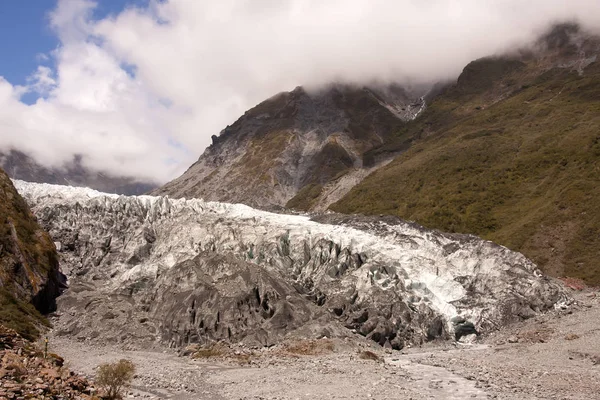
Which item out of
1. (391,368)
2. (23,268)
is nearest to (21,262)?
(23,268)

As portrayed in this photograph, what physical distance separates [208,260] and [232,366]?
955 inches

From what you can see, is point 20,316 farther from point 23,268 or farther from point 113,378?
point 113,378

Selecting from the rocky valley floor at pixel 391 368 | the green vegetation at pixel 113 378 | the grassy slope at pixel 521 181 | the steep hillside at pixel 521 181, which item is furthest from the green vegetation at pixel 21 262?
the grassy slope at pixel 521 181

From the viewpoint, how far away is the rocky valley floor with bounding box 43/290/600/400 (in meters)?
34.0

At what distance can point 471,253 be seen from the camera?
71812 mm

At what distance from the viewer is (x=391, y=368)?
141ft

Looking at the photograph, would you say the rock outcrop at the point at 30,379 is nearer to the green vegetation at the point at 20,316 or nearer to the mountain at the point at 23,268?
the green vegetation at the point at 20,316

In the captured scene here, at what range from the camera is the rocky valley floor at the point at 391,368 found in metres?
34.0

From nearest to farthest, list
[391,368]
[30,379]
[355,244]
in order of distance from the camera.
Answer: [30,379] → [391,368] → [355,244]

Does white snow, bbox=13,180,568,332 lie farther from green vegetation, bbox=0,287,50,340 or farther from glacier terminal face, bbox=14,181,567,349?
green vegetation, bbox=0,287,50,340

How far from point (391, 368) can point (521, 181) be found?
10140cm

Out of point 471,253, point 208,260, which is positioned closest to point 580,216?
point 471,253

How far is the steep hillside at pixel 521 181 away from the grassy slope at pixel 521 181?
8.5 inches

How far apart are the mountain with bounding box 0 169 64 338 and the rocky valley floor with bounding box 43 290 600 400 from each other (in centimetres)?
629
